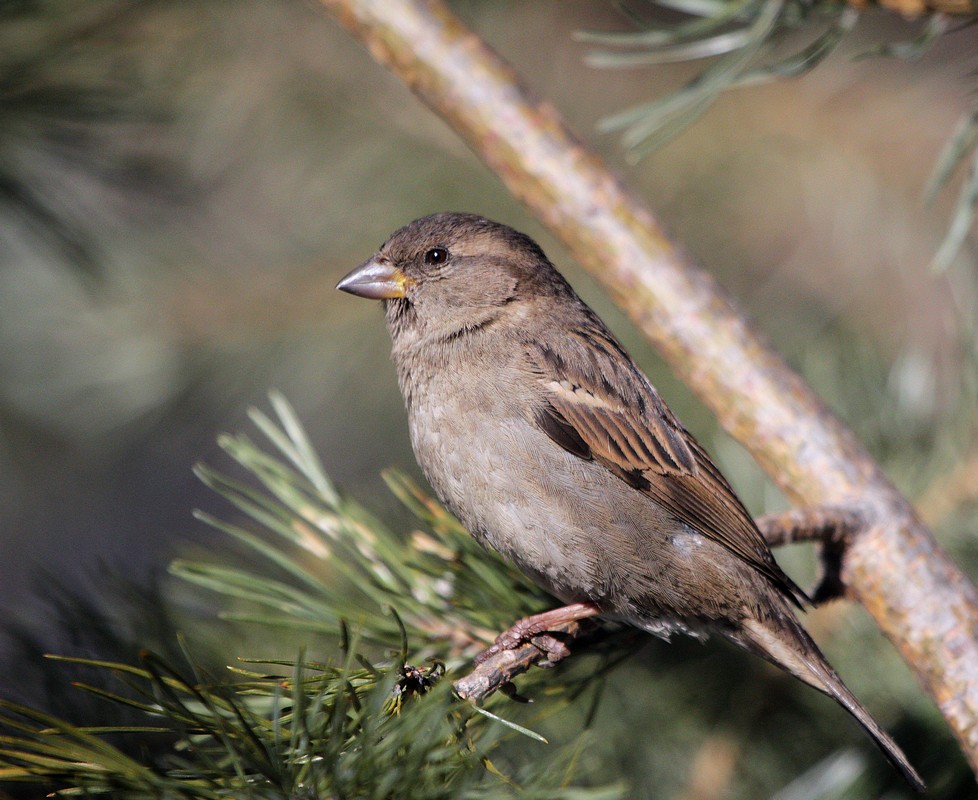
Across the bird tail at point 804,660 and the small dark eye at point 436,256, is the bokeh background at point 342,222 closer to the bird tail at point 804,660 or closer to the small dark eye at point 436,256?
the bird tail at point 804,660

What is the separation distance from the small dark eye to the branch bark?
566 millimetres

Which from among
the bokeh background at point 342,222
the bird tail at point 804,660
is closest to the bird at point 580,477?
the bird tail at point 804,660

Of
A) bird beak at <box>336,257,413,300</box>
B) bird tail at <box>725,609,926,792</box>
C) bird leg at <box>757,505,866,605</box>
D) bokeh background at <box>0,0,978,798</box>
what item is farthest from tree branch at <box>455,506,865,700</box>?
bird beak at <box>336,257,413,300</box>

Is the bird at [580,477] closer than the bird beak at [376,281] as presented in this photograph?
Yes

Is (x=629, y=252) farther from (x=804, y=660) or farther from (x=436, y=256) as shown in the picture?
(x=804, y=660)

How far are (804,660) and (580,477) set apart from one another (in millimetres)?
650

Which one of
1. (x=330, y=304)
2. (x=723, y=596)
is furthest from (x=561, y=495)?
(x=330, y=304)

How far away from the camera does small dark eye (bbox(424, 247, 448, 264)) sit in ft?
8.69

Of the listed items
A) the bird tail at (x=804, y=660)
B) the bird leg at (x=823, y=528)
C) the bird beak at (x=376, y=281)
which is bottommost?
the bird tail at (x=804, y=660)

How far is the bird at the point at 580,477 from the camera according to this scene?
2.09 m

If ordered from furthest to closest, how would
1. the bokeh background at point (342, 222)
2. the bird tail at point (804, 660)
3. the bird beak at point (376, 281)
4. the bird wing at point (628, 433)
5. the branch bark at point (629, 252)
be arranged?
the bird beak at point (376, 281)
the bokeh background at point (342, 222)
the bird wing at point (628, 433)
the branch bark at point (629, 252)
the bird tail at point (804, 660)

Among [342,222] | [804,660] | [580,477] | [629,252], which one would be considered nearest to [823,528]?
[804,660]

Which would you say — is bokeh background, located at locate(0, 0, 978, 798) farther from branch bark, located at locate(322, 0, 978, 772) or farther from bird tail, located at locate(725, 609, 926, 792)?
branch bark, located at locate(322, 0, 978, 772)

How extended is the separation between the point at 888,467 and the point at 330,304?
6.08 ft
